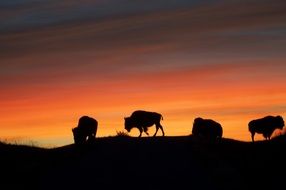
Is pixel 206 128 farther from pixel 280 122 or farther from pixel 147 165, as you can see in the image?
pixel 147 165

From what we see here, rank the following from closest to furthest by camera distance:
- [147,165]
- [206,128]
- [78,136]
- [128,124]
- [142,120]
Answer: [147,165] < [78,136] < [142,120] < [128,124] < [206,128]

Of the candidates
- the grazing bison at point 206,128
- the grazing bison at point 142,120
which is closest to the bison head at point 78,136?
the grazing bison at point 142,120

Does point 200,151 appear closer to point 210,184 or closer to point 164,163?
point 164,163

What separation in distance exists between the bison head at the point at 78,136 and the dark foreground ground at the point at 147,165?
124 centimetres

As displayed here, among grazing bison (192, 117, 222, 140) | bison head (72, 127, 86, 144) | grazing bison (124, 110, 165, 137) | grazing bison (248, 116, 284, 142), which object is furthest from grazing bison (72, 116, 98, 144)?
grazing bison (248, 116, 284, 142)

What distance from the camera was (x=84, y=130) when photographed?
37.7m

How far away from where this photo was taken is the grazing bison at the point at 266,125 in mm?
46131

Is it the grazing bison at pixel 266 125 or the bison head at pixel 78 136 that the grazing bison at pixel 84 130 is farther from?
the grazing bison at pixel 266 125

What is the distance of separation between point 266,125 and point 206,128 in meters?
5.64

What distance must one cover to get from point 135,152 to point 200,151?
3.00 meters

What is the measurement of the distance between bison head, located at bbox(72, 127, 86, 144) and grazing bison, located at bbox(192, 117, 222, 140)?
8147 mm

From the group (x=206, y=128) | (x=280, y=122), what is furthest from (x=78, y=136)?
(x=280, y=122)

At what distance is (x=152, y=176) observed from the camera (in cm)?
2625

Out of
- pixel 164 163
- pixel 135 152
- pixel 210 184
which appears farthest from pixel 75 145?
pixel 210 184
